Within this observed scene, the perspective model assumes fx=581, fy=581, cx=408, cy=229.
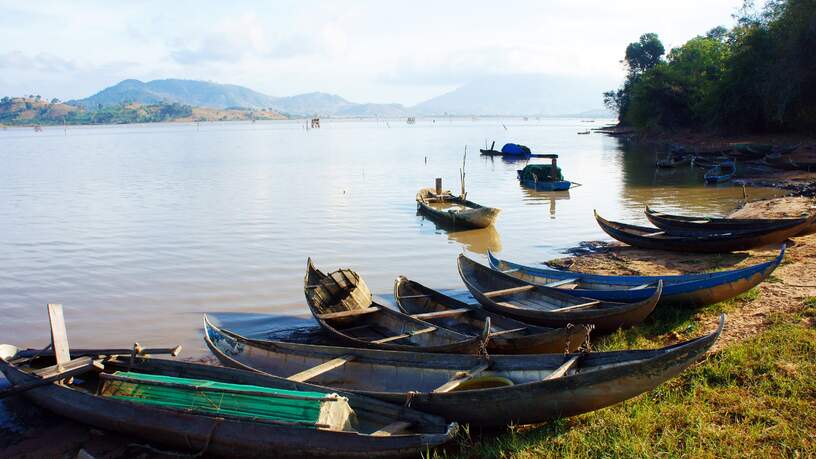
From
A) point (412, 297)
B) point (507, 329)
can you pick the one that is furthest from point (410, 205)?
point (507, 329)

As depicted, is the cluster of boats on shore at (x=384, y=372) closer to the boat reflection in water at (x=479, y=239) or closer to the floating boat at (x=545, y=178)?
the boat reflection in water at (x=479, y=239)

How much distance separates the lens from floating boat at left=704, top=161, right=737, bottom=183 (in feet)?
104

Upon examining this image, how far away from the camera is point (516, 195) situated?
31000mm

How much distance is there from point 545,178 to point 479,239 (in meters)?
14.5

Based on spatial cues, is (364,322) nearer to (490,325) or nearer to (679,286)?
(490,325)

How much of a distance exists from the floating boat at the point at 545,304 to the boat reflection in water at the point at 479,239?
644 centimetres

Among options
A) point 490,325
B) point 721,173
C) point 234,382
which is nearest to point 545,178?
point 721,173

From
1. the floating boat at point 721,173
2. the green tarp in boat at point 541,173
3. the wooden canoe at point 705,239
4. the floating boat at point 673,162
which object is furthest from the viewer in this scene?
the floating boat at point 673,162

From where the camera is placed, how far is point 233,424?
6.41 metres

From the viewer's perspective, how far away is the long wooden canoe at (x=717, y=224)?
542 inches

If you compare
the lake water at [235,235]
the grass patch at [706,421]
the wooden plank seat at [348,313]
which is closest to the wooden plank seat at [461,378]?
the grass patch at [706,421]

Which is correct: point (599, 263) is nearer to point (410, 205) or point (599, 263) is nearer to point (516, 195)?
point (410, 205)

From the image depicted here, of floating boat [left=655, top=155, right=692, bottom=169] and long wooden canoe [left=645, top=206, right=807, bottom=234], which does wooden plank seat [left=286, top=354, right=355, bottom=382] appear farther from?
floating boat [left=655, top=155, right=692, bottom=169]

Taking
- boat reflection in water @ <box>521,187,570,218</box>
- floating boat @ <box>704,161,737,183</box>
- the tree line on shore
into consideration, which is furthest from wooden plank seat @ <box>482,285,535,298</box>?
the tree line on shore
